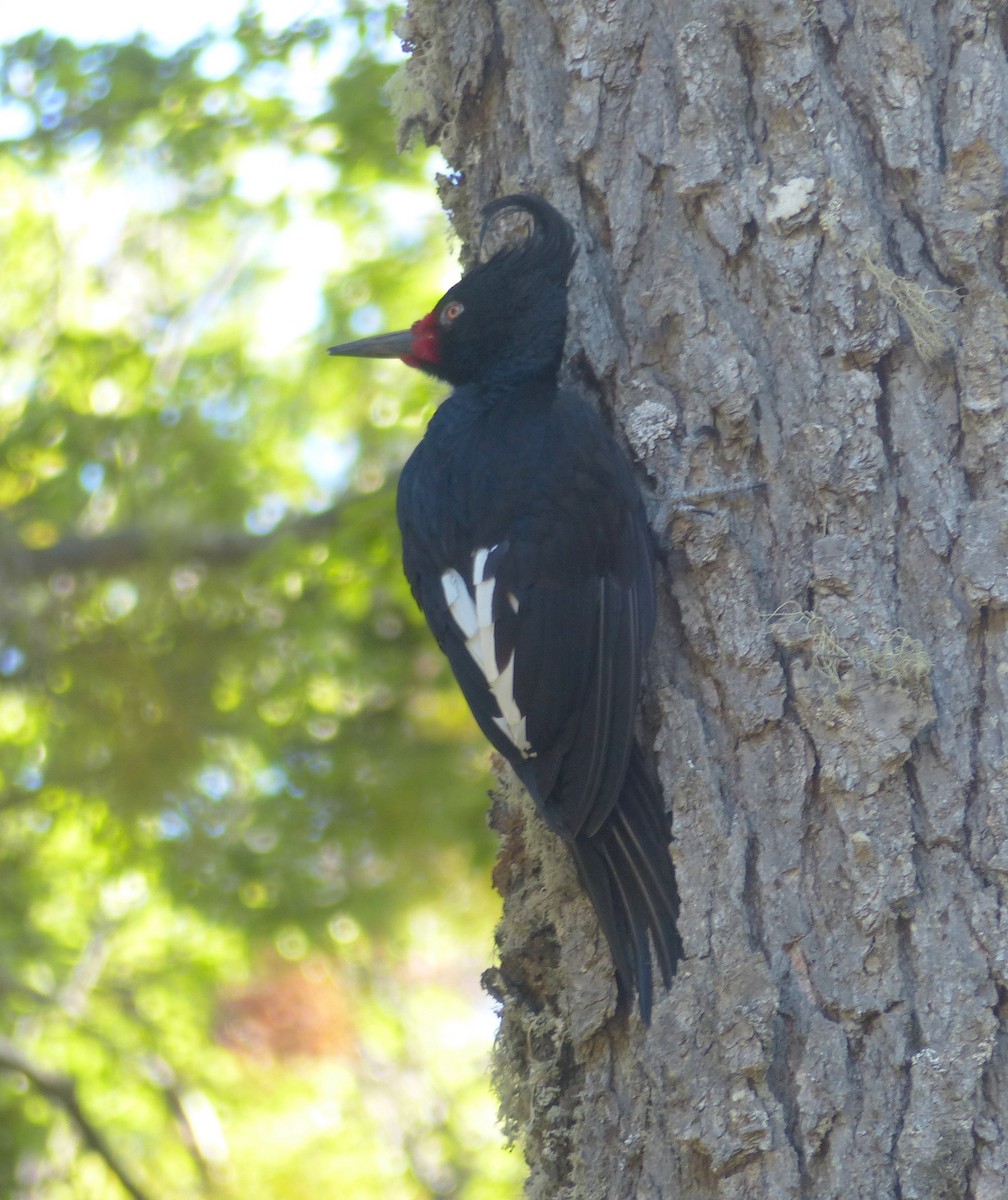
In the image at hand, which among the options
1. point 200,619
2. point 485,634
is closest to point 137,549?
point 200,619

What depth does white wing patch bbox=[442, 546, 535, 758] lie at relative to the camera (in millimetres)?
2357

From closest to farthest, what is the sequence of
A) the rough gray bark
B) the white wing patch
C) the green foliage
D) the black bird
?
1. the rough gray bark
2. the black bird
3. the white wing patch
4. the green foliage

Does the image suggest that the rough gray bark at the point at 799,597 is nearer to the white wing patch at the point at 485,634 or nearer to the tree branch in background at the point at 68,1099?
the white wing patch at the point at 485,634

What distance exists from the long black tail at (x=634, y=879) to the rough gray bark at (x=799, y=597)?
7cm

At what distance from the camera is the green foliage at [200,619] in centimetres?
473

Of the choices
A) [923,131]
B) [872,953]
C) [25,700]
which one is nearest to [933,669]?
[872,953]

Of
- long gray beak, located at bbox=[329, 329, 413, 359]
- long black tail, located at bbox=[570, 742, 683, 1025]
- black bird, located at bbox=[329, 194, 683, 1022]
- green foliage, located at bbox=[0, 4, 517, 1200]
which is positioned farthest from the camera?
green foliage, located at bbox=[0, 4, 517, 1200]

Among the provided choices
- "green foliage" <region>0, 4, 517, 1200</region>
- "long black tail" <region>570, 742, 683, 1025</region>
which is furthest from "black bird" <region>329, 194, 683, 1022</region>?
"green foliage" <region>0, 4, 517, 1200</region>

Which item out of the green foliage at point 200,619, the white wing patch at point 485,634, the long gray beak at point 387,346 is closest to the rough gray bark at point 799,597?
the white wing patch at point 485,634

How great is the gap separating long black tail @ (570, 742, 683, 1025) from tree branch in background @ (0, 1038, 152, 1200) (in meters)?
3.47

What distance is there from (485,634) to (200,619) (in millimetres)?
3020

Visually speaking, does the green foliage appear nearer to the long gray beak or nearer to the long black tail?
the long gray beak

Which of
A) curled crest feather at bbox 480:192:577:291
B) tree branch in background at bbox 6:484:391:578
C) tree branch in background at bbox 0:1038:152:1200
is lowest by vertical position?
tree branch in background at bbox 0:1038:152:1200

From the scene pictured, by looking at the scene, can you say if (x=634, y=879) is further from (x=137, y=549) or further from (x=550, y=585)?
(x=137, y=549)
